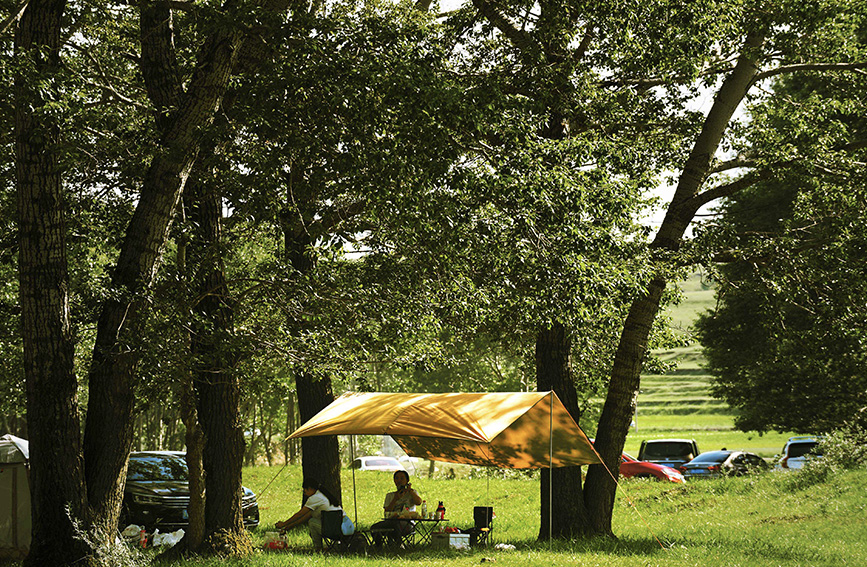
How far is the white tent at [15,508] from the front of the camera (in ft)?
44.0

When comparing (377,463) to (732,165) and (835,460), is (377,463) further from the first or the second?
(732,165)

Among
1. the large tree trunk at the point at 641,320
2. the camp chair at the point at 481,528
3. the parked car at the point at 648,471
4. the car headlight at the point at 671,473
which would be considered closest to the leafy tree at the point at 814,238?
the large tree trunk at the point at 641,320

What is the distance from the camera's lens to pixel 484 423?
40.4ft

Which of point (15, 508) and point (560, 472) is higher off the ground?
point (560, 472)

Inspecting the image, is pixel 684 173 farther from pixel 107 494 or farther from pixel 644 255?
pixel 107 494

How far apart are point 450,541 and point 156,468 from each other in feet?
22.2

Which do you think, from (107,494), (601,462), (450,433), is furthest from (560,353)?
(107,494)

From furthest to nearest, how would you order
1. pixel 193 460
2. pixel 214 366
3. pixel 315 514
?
pixel 315 514, pixel 193 460, pixel 214 366

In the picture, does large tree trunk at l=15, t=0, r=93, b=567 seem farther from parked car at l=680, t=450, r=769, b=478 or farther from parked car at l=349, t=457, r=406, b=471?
parked car at l=349, t=457, r=406, b=471

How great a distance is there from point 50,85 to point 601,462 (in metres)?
9.35

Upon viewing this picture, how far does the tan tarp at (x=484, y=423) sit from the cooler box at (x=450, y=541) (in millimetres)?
1499

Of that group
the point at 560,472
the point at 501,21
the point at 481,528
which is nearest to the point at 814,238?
the point at 560,472

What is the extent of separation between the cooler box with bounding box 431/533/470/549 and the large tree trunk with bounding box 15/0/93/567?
5.56 metres

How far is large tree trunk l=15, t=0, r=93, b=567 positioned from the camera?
9023 mm
